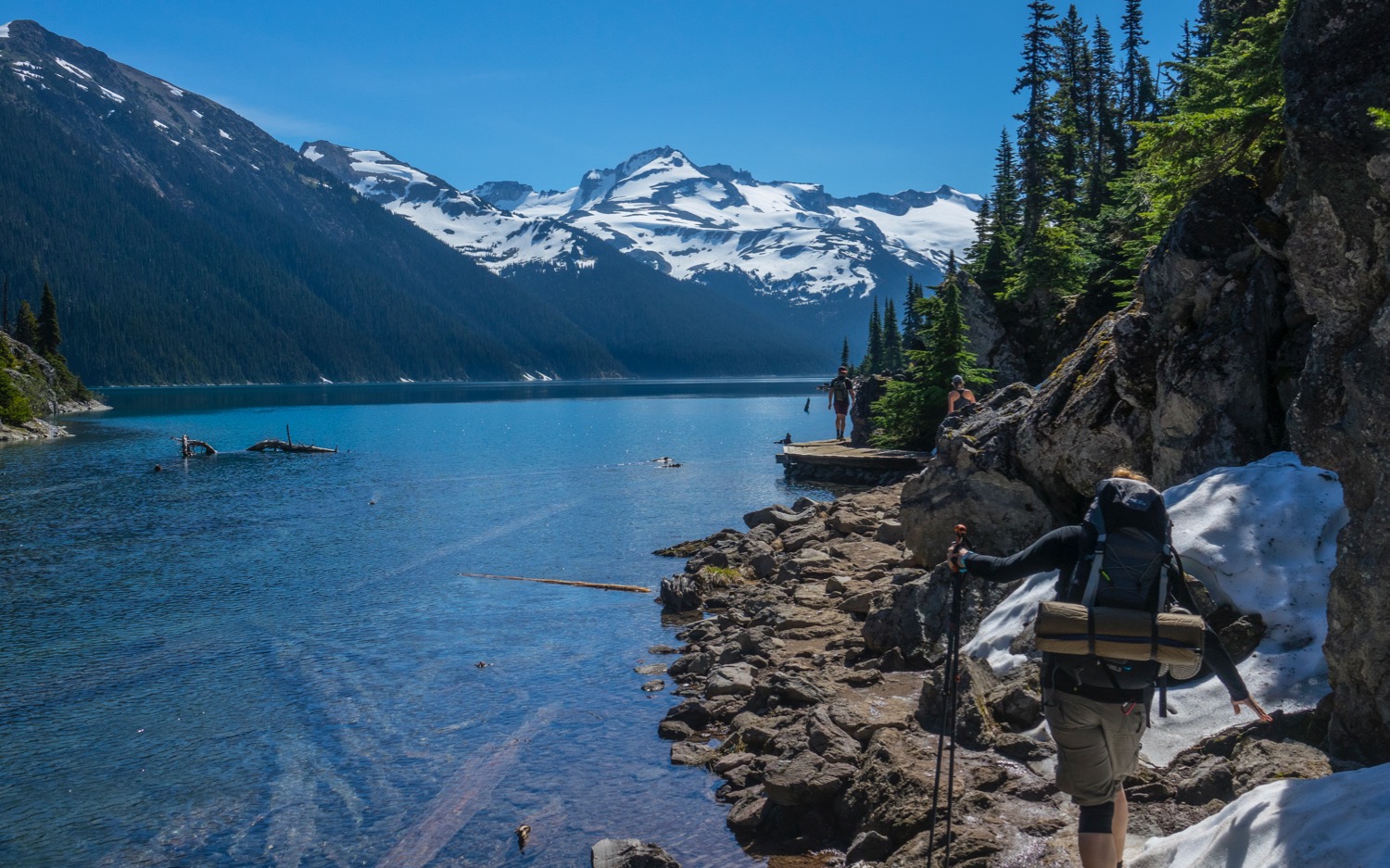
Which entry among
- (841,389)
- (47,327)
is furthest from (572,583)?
(47,327)

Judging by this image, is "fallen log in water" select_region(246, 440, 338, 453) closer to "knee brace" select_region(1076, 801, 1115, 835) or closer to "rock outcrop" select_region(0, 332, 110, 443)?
"rock outcrop" select_region(0, 332, 110, 443)

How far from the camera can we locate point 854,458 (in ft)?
132

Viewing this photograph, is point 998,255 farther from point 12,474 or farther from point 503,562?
point 12,474

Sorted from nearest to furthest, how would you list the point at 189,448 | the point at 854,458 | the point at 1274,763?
the point at 1274,763
the point at 854,458
the point at 189,448

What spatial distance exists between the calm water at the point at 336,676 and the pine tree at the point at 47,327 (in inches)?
2806

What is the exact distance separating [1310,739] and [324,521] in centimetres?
3413

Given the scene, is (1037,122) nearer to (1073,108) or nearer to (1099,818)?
(1073,108)

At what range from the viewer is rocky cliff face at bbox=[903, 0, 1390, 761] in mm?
6801

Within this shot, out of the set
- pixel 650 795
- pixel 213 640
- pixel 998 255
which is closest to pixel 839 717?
pixel 650 795

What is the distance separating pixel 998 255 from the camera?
43781 mm

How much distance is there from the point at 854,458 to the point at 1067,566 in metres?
34.4

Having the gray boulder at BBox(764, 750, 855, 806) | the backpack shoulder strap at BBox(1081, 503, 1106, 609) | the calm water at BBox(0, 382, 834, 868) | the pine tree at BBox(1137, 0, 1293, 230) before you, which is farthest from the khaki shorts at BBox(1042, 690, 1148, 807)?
the pine tree at BBox(1137, 0, 1293, 230)

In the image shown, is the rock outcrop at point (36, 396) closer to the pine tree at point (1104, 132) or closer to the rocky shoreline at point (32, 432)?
the rocky shoreline at point (32, 432)

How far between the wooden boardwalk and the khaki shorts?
3034cm
